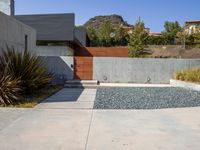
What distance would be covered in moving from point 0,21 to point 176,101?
7727 millimetres

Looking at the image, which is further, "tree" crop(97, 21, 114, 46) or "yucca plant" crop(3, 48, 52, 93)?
"tree" crop(97, 21, 114, 46)

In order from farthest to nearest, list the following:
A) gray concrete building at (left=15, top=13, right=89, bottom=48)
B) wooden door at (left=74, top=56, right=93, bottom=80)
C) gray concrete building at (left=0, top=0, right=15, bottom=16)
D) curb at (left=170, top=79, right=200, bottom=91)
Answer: gray concrete building at (left=15, top=13, right=89, bottom=48)
wooden door at (left=74, top=56, right=93, bottom=80)
gray concrete building at (left=0, top=0, right=15, bottom=16)
curb at (left=170, top=79, right=200, bottom=91)

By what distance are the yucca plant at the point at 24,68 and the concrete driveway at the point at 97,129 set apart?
358cm

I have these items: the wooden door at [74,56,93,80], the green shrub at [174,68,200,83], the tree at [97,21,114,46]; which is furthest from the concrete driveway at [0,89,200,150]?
the tree at [97,21,114,46]

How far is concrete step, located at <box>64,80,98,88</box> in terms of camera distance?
21.3 metres

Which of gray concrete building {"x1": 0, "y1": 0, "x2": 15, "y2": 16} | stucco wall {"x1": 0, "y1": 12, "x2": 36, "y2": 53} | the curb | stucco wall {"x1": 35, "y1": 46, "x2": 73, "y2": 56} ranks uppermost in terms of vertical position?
gray concrete building {"x1": 0, "y1": 0, "x2": 15, "y2": 16}

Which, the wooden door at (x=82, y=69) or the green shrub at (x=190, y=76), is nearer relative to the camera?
the green shrub at (x=190, y=76)

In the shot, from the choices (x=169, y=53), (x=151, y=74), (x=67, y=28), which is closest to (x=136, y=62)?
(x=151, y=74)

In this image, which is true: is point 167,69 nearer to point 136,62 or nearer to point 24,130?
point 136,62

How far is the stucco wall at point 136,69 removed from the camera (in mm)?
24250

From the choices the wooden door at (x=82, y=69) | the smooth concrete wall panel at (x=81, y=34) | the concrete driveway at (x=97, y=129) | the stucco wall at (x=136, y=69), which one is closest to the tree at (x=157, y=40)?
the smooth concrete wall panel at (x=81, y=34)

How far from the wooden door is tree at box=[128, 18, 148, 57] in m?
20.1

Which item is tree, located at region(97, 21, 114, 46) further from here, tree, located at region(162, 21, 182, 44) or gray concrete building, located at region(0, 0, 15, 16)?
gray concrete building, located at region(0, 0, 15, 16)

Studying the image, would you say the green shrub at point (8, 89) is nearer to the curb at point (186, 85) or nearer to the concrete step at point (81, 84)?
the concrete step at point (81, 84)
